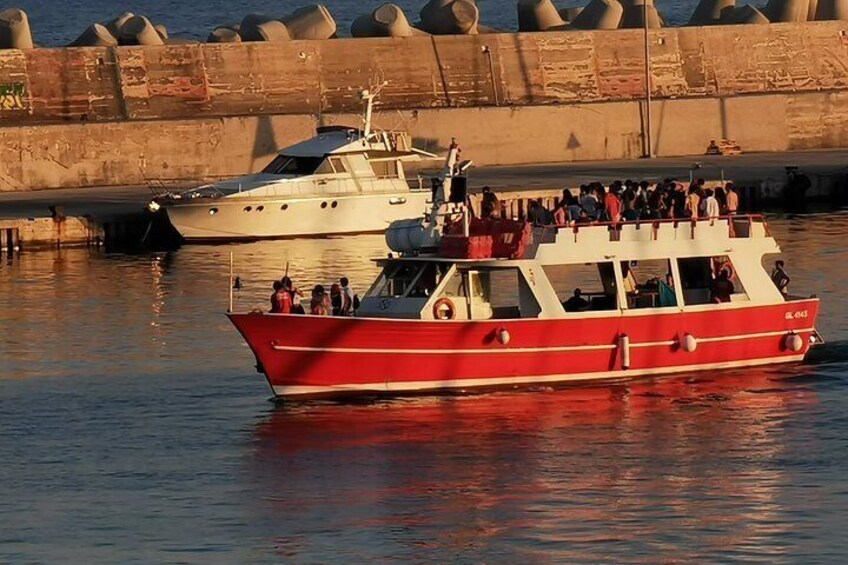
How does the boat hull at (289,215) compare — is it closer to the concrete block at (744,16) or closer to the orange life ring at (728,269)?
the orange life ring at (728,269)

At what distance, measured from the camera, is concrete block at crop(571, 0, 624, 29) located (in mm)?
80125

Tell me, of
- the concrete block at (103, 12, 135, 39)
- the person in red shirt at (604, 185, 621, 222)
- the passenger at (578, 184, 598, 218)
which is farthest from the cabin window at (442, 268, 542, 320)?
the concrete block at (103, 12, 135, 39)

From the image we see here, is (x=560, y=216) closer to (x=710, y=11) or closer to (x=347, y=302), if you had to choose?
(x=347, y=302)

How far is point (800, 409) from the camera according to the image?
3462 cm

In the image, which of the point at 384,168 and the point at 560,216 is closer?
the point at 560,216

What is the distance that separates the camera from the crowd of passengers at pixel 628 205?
3706 cm

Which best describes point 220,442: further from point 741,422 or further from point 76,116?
point 76,116

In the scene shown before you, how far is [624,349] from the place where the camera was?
118 ft

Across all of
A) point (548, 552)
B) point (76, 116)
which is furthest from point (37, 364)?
point (76, 116)

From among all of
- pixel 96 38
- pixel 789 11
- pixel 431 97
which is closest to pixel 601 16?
pixel 789 11

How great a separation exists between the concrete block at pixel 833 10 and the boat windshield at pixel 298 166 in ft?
100

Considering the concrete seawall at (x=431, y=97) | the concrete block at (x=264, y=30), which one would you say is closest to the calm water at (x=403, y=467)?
the concrete seawall at (x=431, y=97)

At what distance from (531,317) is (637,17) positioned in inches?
1937

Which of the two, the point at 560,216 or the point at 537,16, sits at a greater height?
the point at 537,16
